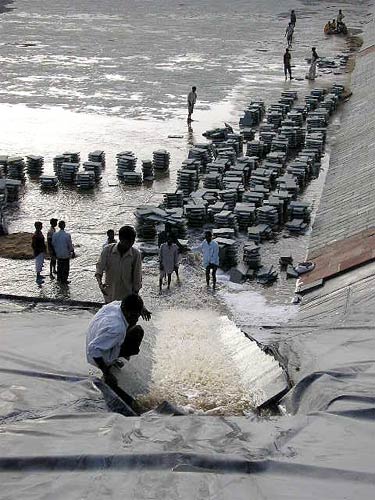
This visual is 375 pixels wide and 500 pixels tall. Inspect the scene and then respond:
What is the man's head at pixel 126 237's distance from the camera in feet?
31.3

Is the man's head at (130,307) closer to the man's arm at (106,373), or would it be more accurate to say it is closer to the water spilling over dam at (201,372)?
the man's arm at (106,373)

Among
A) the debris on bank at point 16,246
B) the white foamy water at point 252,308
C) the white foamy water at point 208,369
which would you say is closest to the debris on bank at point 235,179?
the white foamy water at point 252,308

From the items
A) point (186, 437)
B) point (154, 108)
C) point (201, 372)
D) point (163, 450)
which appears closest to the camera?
point (163, 450)

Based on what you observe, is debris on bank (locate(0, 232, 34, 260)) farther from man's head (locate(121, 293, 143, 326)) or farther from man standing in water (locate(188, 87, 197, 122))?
man standing in water (locate(188, 87, 197, 122))

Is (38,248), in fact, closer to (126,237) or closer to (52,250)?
(52,250)

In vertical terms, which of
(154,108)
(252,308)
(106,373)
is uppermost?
(106,373)

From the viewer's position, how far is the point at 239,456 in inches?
230

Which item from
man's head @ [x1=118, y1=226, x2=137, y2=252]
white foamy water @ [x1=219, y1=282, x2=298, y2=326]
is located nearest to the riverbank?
man's head @ [x1=118, y1=226, x2=137, y2=252]

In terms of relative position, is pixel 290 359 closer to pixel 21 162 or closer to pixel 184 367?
pixel 184 367

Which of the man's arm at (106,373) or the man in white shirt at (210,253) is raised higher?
the man's arm at (106,373)

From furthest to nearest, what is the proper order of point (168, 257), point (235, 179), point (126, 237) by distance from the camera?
1. point (235, 179)
2. point (168, 257)
3. point (126, 237)

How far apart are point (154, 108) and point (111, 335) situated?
70.9 feet

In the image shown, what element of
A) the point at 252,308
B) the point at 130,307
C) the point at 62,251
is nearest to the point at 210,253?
the point at 252,308

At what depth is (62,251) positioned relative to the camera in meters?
14.0
